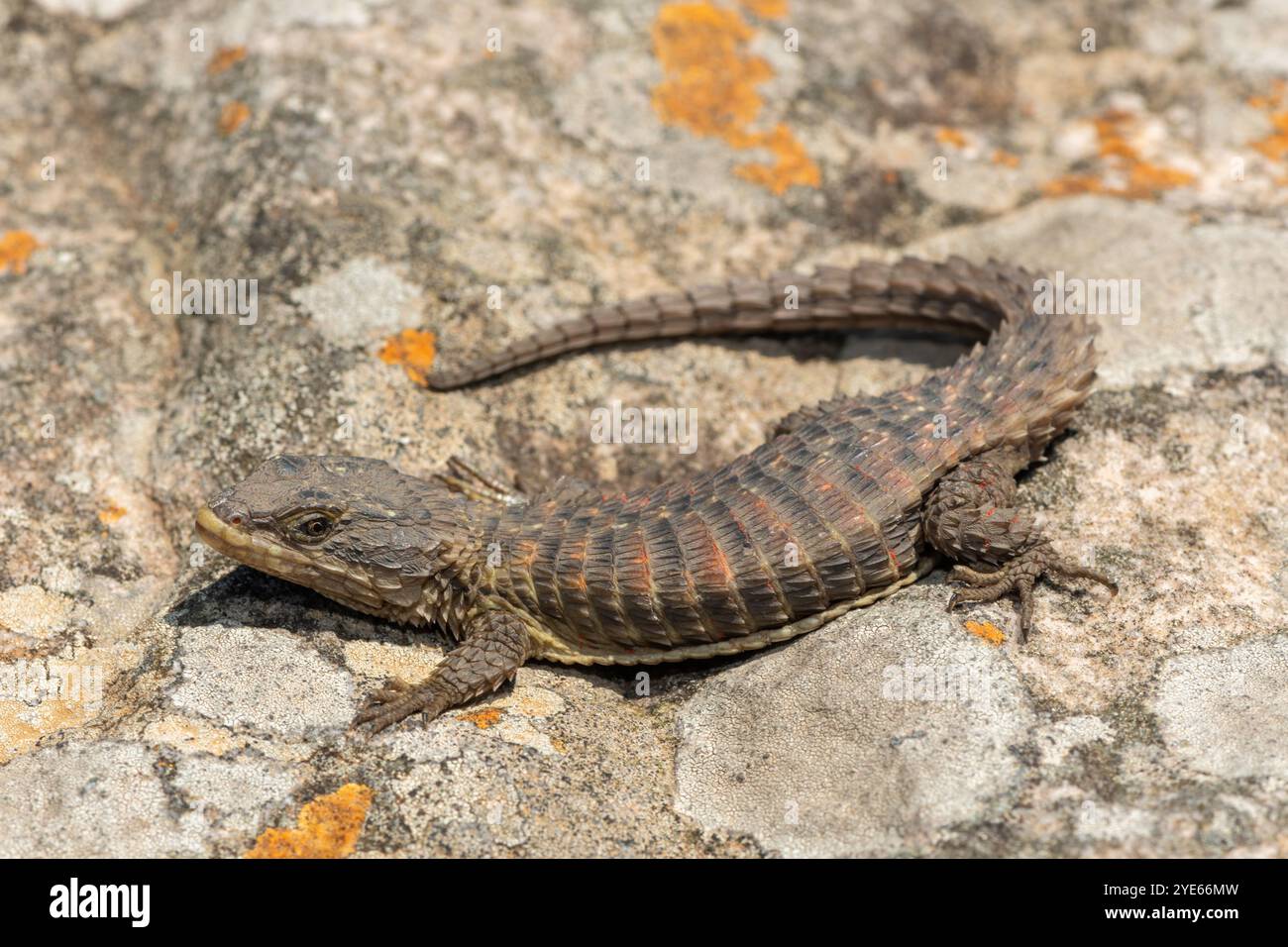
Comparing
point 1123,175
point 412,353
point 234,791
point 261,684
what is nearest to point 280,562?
point 261,684

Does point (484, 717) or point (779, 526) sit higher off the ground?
point (779, 526)

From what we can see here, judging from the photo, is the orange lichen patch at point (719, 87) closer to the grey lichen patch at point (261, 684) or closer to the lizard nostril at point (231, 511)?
the lizard nostril at point (231, 511)

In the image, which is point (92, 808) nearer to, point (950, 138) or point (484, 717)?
point (484, 717)

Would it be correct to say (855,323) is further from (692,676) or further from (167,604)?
(167,604)

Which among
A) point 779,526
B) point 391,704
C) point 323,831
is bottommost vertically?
point 323,831

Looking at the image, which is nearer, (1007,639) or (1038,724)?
(1038,724)

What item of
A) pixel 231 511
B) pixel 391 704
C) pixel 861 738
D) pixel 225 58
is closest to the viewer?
pixel 861 738

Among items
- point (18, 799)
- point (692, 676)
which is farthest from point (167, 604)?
point (692, 676)
